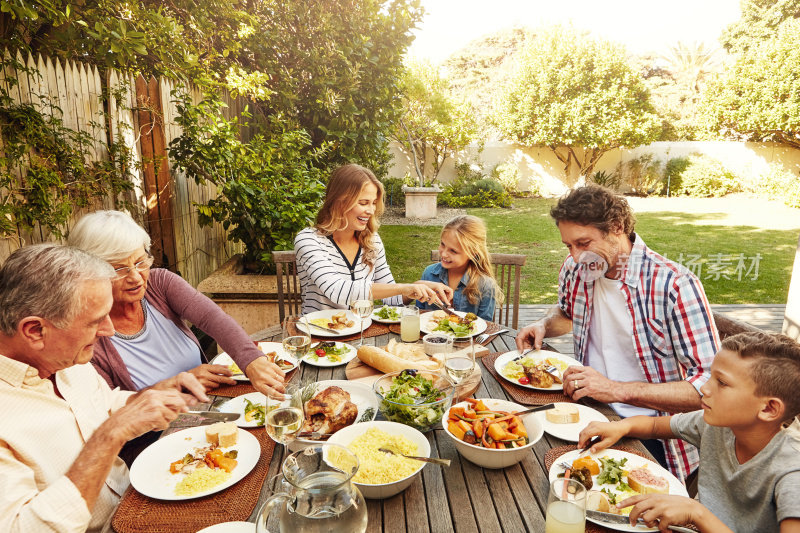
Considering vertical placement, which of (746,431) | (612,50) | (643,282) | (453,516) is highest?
(612,50)

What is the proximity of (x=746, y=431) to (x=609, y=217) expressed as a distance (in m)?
0.99

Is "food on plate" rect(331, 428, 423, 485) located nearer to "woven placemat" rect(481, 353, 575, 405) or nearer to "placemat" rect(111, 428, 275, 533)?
"placemat" rect(111, 428, 275, 533)

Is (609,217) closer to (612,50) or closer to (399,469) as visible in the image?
(399,469)

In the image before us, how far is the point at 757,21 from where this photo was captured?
67.8ft

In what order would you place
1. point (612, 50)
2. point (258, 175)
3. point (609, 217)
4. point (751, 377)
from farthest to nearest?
point (612, 50) < point (258, 175) < point (609, 217) < point (751, 377)

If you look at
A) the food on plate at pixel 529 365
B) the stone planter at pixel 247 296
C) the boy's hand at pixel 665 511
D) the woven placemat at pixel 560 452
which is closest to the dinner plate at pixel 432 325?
the food on plate at pixel 529 365

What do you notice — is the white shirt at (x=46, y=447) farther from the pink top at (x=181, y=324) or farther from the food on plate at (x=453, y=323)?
the food on plate at (x=453, y=323)

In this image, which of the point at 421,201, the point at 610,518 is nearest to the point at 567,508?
the point at 610,518

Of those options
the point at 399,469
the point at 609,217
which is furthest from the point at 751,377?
the point at 399,469

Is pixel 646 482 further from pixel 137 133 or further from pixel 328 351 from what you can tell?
pixel 137 133

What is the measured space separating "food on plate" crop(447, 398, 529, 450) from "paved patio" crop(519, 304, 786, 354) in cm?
389

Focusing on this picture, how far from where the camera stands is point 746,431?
5.02ft

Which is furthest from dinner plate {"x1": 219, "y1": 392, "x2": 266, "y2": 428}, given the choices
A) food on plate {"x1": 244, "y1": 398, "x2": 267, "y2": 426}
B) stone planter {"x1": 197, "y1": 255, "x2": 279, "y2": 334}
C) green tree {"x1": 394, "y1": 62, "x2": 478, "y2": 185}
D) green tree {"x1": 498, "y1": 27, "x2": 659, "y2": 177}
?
green tree {"x1": 498, "y1": 27, "x2": 659, "y2": 177}

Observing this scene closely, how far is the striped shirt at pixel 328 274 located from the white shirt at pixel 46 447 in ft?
4.78
